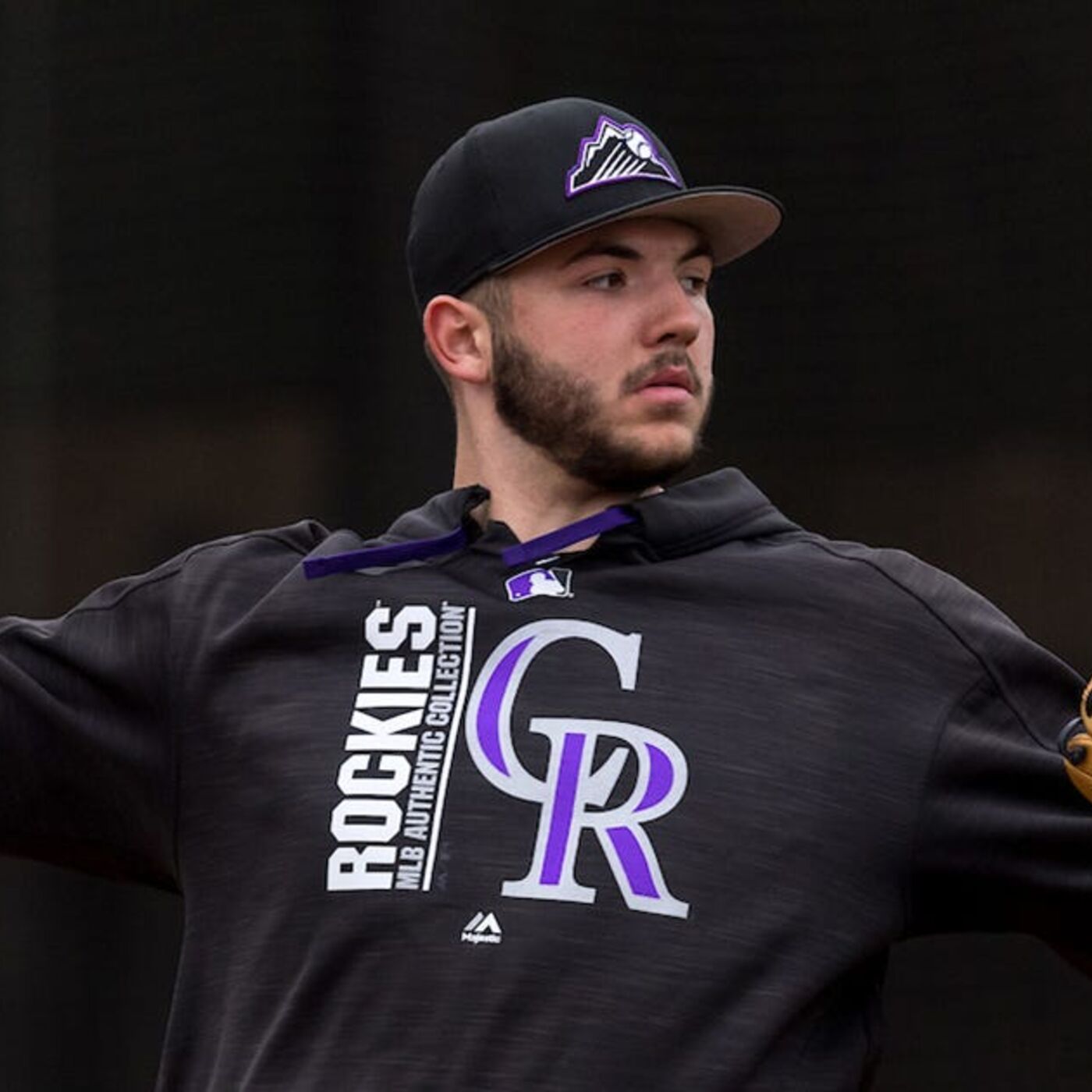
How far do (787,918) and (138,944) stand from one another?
1472 mm

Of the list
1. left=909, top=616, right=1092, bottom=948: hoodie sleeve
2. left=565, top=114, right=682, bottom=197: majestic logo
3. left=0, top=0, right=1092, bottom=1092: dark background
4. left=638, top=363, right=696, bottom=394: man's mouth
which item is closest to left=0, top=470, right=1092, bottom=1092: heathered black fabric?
left=909, top=616, right=1092, bottom=948: hoodie sleeve

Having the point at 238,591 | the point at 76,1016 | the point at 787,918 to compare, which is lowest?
the point at 76,1016

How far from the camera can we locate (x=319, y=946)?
2533mm

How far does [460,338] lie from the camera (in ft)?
9.30

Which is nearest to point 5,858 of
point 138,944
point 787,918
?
point 138,944

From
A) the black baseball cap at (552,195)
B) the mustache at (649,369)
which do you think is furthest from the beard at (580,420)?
the black baseball cap at (552,195)

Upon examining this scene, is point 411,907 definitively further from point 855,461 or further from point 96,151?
point 96,151

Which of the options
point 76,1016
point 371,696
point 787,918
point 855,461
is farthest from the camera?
point 76,1016

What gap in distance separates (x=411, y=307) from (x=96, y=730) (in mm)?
958

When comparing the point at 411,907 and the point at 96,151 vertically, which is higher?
the point at 96,151

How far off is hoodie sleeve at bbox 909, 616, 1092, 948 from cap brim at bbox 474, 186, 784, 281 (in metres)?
0.50

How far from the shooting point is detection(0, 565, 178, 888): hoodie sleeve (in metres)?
2.77

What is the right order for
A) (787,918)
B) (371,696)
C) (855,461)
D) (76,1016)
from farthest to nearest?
(76,1016)
(855,461)
(371,696)
(787,918)

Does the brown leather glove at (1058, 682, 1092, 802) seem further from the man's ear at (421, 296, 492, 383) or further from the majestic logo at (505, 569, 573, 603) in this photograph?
the man's ear at (421, 296, 492, 383)
